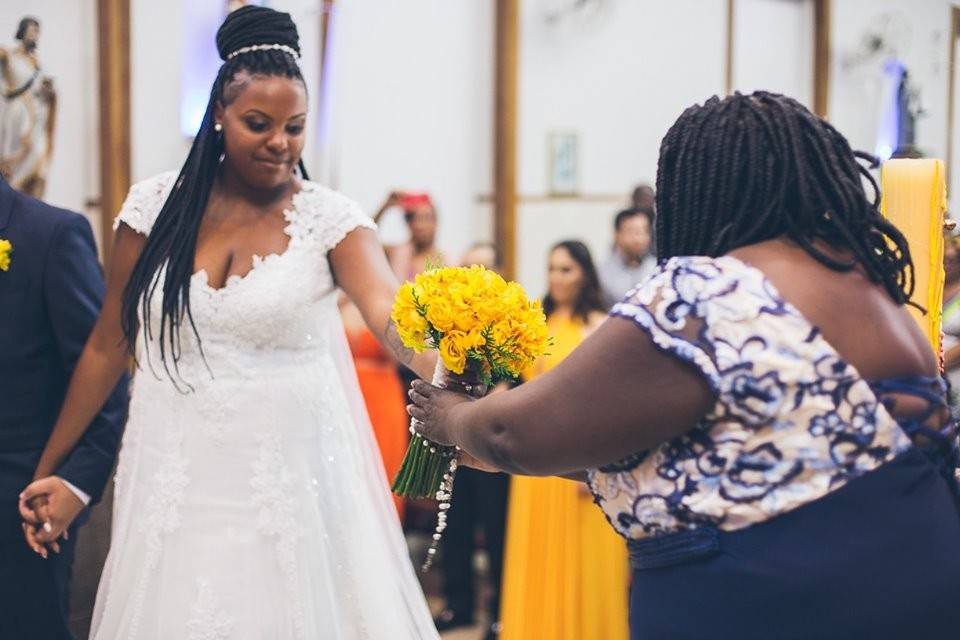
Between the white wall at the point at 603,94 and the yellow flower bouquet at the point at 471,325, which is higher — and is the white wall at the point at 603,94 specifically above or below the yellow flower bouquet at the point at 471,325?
above

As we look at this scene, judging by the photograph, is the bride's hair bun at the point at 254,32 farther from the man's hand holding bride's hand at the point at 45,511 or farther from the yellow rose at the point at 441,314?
the man's hand holding bride's hand at the point at 45,511

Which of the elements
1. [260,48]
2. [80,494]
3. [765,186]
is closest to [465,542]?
[80,494]

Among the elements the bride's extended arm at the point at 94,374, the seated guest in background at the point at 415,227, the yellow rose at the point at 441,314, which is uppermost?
the seated guest in background at the point at 415,227

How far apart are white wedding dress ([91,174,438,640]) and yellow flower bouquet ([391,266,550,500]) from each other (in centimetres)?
53

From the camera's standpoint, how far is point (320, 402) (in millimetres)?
3031

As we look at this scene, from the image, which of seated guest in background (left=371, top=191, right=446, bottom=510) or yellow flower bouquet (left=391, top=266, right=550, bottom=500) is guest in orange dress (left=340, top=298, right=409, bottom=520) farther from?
yellow flower bouquet (left=391, top=266, right=550, bottom=500)

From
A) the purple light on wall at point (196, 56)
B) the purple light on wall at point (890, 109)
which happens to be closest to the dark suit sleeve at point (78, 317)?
the purple light on wall at point (196, 56)

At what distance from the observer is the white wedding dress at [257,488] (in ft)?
9.32

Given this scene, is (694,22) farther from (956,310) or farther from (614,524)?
(614,524)

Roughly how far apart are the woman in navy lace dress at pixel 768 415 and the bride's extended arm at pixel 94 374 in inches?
55.4

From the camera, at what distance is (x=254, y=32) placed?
9.84ft

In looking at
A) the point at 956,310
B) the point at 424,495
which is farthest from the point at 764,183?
the point at 956,310

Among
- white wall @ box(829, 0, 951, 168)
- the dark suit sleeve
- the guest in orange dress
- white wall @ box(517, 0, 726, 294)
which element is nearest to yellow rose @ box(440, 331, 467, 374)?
the dark suit sleeve

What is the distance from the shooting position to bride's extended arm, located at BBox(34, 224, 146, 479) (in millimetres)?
3021
